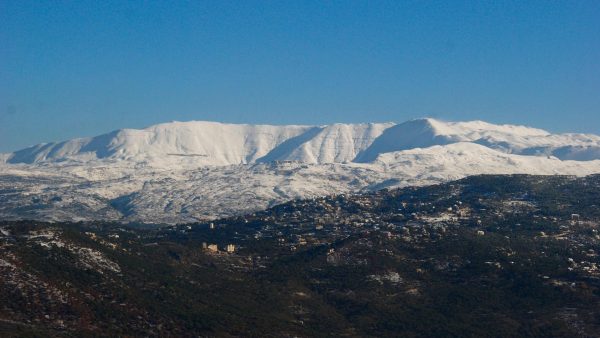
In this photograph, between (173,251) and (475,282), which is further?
(173,251)

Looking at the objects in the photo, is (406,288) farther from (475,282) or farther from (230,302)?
(230,302)

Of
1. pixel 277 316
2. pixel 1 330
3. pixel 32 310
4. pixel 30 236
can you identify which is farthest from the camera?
pixel 30 236

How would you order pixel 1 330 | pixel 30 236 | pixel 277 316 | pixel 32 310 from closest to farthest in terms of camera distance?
pixel 1 330, pixel 32 310, pixel 277 316, pixel 30 236

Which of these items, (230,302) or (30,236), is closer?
(230,302)

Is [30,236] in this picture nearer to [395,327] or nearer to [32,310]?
[32,310]

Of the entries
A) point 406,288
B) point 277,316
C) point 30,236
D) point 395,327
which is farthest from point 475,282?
point 30,236

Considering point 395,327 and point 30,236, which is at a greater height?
point 30,236

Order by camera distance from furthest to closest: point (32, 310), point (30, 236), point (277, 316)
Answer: point (30, 236) → point (277, 316) → point (32, 310)

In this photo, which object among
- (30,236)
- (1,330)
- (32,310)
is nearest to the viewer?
(1,330)

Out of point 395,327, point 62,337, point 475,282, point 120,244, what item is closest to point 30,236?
point 120,244
